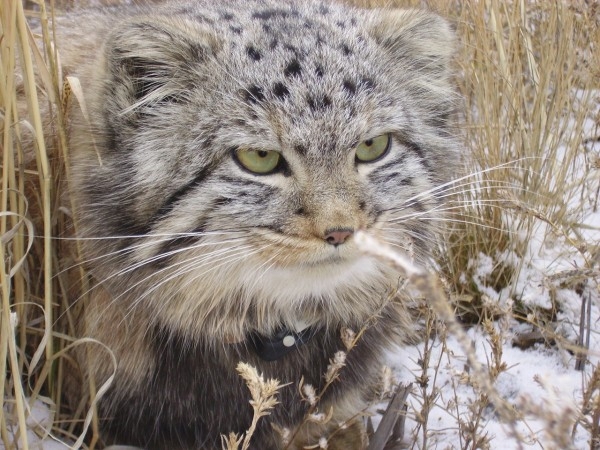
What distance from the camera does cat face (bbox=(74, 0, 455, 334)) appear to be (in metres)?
2.29

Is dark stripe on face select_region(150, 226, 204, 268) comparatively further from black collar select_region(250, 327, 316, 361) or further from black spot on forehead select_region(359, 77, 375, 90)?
black spot on forehead select_region(359, 77, 375, 90)

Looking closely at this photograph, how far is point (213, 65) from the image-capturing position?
241cm

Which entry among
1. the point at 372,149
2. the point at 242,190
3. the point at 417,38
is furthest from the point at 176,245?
the point at 417,38

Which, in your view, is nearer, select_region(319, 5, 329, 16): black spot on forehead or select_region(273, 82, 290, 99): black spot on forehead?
select_region(273, 82, 290, 99): black spot on forehead

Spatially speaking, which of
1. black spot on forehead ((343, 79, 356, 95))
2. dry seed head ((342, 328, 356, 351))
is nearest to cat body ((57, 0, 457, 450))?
black spot on forehead ((343, 79, 356, 95))

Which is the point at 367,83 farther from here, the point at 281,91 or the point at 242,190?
the point at 242,190

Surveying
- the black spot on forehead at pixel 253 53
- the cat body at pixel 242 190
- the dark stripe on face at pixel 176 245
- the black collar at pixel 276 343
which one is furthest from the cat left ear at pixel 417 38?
the black collar at pixel 276 343

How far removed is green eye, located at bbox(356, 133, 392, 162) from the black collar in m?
0.66

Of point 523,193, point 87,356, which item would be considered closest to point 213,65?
point 87,356

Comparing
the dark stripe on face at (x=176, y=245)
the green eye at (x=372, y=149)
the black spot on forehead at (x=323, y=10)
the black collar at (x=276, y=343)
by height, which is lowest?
the black collar at (x=276, y=343)

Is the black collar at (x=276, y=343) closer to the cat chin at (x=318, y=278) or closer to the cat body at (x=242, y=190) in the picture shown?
the cat body at (x=242, y=190)

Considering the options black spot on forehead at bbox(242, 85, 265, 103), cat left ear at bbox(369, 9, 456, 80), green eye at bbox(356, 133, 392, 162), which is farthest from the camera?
cat left ear at bbox(369, 9, 456, 80)

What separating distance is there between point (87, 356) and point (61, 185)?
60cm

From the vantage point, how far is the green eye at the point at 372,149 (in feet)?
7.93
